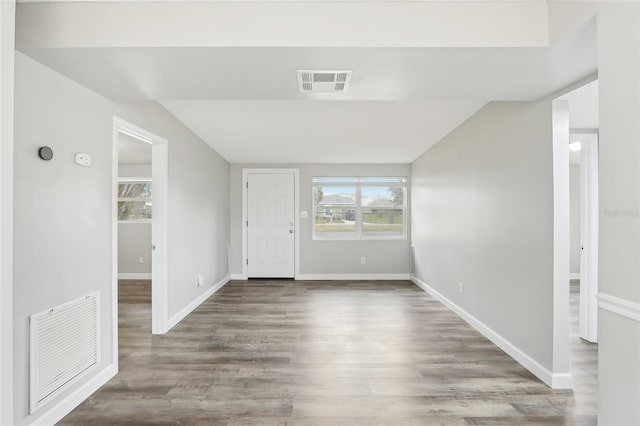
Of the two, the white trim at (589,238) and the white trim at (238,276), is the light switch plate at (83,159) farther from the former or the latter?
the white trim at (589,238)

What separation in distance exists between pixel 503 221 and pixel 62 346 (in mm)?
3459

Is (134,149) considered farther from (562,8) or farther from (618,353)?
(618,353)

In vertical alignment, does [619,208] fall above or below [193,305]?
above

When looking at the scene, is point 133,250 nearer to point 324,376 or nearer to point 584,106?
point 324,376

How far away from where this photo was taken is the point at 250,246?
20.4 ft

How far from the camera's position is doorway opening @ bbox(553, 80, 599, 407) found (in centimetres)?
229

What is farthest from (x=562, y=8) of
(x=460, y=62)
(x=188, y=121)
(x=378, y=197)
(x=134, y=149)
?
(x=134, y=149)

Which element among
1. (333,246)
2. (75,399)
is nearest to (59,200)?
(75,399)

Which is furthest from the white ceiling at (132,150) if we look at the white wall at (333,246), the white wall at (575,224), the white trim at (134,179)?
the white wall at (575,224)

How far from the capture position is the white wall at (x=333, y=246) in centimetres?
618

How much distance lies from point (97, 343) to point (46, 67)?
1.86 metres

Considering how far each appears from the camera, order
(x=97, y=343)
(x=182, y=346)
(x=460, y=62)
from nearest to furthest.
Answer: (x=460, y=62), (x=97, y=343), (x=182, y=346)

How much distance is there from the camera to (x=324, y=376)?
2465 mm

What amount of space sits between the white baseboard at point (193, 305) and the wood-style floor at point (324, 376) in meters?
0.10
